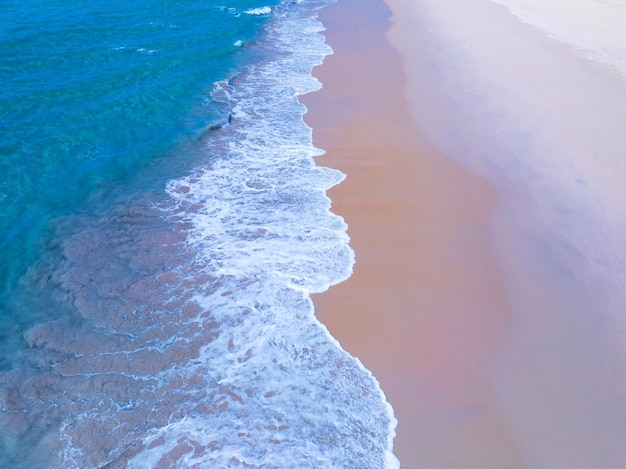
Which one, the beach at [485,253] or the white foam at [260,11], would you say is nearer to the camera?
the beach at [485,253]

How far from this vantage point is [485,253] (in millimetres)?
8789

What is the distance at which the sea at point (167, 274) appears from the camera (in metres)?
6.10

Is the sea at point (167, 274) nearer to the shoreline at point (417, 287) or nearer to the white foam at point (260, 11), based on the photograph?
the shoreline at point (417, 287)

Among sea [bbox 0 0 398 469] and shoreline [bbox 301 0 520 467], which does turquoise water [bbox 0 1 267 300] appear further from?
shoreline [bbox 301 0 520 467]

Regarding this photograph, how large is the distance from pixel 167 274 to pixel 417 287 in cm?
429

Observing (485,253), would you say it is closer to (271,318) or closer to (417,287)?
(417,287)

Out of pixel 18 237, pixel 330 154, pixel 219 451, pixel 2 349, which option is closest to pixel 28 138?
pixel 18 237

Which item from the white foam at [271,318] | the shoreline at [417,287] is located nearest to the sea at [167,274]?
the white foam at [271,318]

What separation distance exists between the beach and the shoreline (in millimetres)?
25

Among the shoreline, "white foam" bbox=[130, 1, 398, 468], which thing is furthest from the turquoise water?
the shoreline

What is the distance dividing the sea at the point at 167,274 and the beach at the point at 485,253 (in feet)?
1.85

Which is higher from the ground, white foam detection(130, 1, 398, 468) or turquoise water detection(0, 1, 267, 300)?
turquoise water detection(0, 1, 267, 300)

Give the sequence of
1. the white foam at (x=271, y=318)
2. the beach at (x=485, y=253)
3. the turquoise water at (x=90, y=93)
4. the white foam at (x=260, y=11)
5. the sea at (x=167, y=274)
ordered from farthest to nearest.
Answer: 1. the white foam at (x=260, y=11)
2. the turquoise water at (x=90, y=93)
3. the beach at (x=485, y=253)
4. the sea at (x=167, y=274)
5. the white foam at (x=271, y=318)

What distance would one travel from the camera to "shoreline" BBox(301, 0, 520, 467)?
6.17 m
